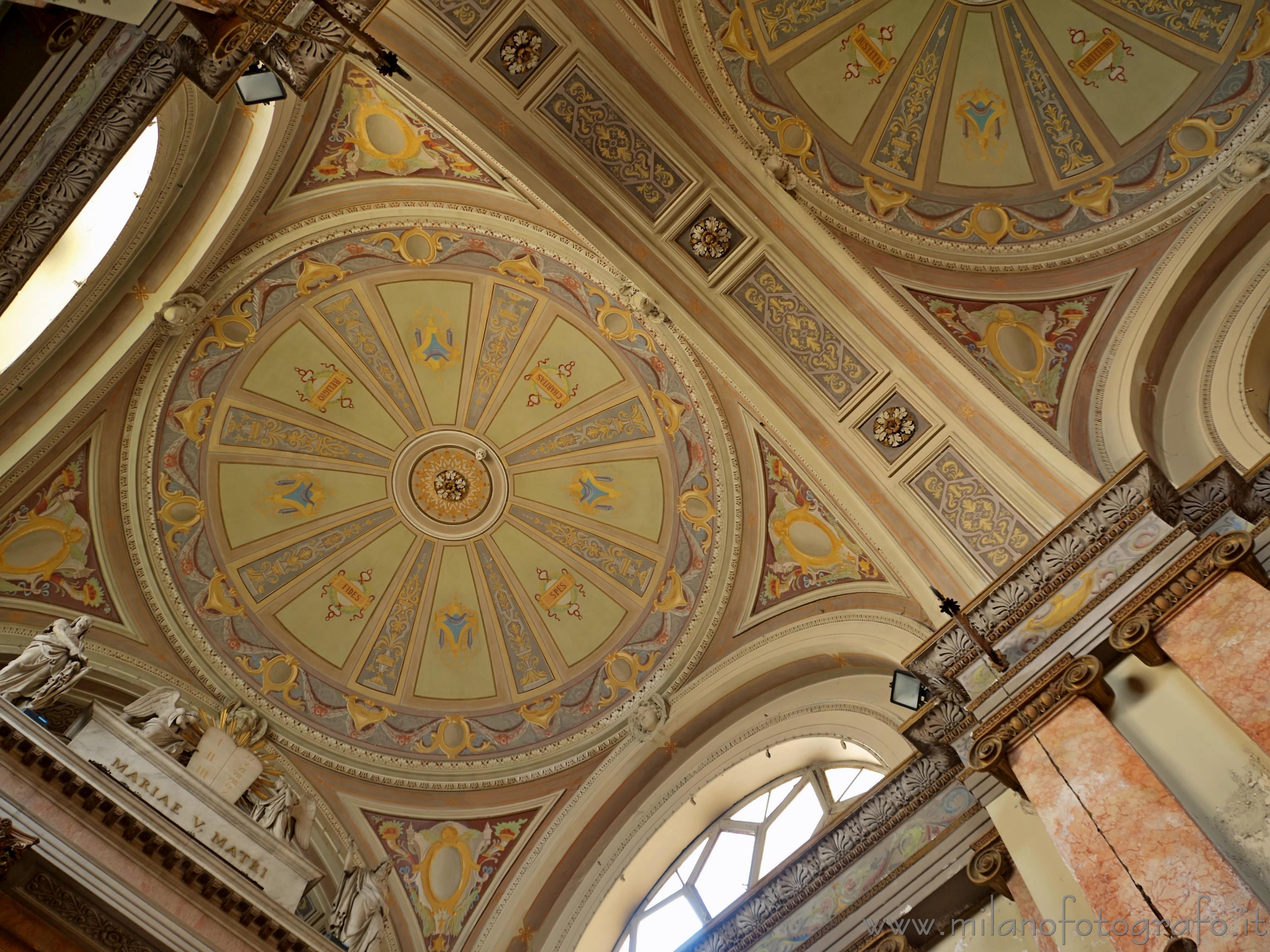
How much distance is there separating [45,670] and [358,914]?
329 centimetres

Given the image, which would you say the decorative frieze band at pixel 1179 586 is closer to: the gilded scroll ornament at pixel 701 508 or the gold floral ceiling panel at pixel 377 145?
the gilded scroll ornament at pixel 701 508

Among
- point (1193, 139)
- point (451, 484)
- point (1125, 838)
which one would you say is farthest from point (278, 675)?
point (1193, 139)

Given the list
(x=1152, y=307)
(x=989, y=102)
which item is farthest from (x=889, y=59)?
(x=1152, y=307)

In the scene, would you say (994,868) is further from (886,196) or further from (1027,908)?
(886,196)

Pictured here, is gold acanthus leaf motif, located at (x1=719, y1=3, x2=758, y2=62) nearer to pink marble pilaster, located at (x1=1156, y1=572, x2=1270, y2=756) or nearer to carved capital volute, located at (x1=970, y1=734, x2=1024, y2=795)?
pink marble pilaster, located at (x1=1156, y1=572, x2=1270, y2=756)

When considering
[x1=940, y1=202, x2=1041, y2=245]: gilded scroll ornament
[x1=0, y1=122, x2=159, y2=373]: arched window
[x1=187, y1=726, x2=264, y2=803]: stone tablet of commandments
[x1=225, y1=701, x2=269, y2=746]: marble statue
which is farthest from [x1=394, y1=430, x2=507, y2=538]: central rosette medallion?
[x1=940, y1=202, x2=1041, y2=245]: gilded scroll ornament

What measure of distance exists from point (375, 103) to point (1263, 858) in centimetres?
854

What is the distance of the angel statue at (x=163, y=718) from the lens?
8.53 metres

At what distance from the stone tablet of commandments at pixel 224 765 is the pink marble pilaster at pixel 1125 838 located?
21.5ft

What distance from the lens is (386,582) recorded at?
12.5 m

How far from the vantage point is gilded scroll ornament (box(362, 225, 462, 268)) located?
10.5 m

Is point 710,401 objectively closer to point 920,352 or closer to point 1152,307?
point 920,352

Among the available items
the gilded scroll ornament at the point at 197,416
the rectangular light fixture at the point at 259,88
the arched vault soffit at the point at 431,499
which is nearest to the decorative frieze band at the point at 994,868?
the arched vault soffit at the point at 431,499

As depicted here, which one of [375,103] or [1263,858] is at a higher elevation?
[375,103]
